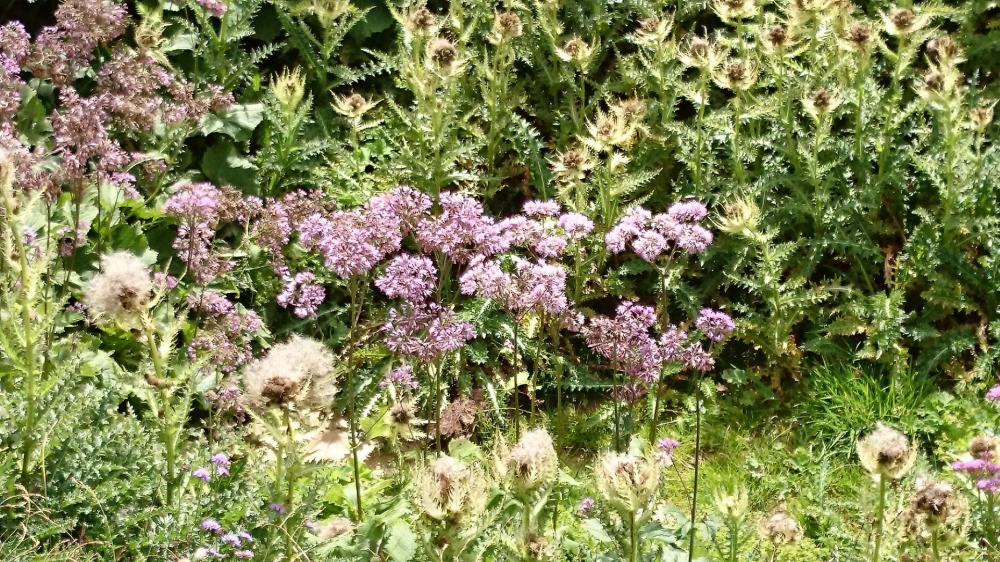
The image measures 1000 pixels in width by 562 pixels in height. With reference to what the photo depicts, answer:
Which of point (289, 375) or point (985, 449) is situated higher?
point (985, 449)

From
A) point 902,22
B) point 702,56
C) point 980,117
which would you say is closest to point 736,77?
point 702,56

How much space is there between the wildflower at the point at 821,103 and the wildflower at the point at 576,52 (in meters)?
1.03

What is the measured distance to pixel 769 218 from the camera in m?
5.20

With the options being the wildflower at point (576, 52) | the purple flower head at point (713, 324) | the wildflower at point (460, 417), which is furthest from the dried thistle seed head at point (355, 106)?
the purple flower head at point (713, 324)

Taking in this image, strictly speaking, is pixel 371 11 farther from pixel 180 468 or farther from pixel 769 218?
pixel 180 468

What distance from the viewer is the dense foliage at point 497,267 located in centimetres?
341

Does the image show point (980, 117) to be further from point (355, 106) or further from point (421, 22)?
point (355, 106)

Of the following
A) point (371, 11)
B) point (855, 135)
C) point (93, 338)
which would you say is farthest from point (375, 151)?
point (855, 135)

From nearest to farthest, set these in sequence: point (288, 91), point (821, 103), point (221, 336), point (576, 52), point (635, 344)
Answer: point (635, 344)
point (221, 336)
point (821, 103)
point (576, 52)
point (288, 91)

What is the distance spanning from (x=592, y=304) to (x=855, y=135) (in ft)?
4.65

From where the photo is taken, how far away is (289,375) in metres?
2.58

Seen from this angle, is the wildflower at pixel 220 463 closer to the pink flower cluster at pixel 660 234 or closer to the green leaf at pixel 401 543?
the green leaf at pixel 401 543

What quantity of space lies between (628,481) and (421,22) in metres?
3.25

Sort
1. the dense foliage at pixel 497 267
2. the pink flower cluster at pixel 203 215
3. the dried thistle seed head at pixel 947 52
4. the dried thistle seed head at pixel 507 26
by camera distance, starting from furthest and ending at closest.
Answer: the dried thistle seed head at pixel 507 26, the dried thistle seed head at pixel 947 52, the pink flower cluster at pixel 203 215, the dense foliage at pixel 497 267
